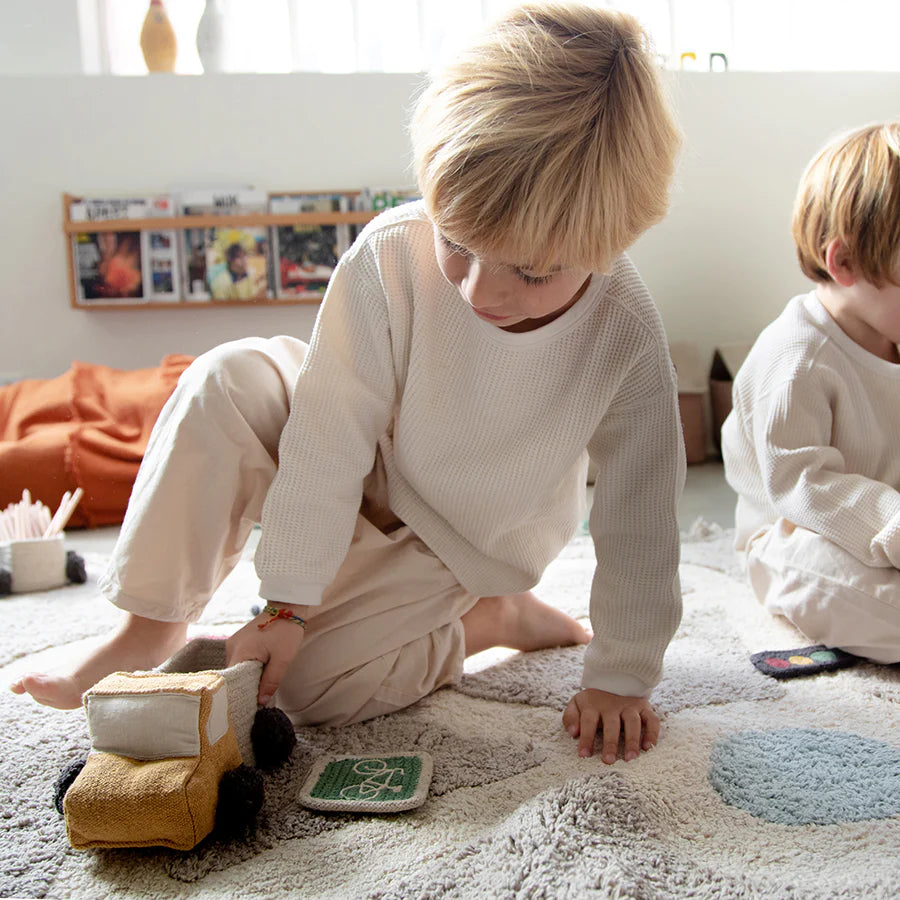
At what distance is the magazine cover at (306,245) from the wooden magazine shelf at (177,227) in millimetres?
21

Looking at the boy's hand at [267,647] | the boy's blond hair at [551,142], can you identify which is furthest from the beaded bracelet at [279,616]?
the boy's blond hair at [551,142]

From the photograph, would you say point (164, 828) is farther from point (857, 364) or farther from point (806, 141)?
point (806, 141)

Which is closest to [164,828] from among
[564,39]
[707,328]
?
[564,39]

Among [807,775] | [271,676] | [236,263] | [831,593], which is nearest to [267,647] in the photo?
[271,676]

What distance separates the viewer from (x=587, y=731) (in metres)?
0.75

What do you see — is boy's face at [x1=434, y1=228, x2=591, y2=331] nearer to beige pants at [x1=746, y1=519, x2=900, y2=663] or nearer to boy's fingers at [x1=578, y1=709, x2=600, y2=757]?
boy's fingers at [x1=578, y1=709, x2=600, y2=757]

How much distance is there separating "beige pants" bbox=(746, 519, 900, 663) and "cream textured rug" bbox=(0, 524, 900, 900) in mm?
36

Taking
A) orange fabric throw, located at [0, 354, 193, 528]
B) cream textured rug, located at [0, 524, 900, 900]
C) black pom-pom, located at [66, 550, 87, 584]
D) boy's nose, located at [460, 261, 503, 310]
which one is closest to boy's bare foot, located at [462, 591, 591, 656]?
cream textured rug, located at [0, 524, 900, 900]

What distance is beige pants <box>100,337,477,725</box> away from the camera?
0.78 m

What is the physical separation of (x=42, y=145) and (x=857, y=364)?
7.19ft

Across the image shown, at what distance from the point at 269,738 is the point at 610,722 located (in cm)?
27

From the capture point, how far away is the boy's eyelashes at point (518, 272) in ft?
2.14

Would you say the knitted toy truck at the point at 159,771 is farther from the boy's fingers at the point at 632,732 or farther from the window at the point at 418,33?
the window at the point at 418,33

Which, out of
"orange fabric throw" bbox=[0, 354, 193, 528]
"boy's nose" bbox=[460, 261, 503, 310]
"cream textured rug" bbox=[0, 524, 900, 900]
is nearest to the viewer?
"cream textured rug" bbox=[0, 524, 900, 900]
